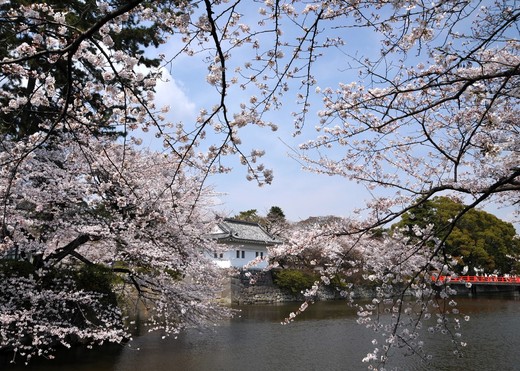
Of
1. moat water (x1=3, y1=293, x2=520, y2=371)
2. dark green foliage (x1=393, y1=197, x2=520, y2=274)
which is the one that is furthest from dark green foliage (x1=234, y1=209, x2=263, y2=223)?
moat water (x1=3, y1=293, x2=520, y2=371)

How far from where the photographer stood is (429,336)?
35.6 ft

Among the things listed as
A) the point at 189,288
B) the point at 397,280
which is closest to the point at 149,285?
the point at 189,288

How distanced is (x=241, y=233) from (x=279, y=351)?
14.7 metres

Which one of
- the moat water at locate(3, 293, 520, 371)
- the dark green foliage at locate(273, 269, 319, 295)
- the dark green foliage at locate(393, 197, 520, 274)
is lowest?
the moat water at locate(3, 293, 520, 371)

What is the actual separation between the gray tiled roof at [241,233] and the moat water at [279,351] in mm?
9606

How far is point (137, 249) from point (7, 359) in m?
2.93

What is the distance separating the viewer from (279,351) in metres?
9.13

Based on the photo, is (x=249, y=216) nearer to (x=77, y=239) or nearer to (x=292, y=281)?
(x=292, y=281)

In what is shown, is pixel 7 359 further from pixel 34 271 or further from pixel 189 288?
pixel 189 288

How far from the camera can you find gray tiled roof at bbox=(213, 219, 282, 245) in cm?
2253

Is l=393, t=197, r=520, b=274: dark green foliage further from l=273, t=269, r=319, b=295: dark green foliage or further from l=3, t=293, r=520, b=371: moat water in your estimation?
l=3, t=293, r=520, b=371: moat water

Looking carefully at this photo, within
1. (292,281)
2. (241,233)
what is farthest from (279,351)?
(241,233)

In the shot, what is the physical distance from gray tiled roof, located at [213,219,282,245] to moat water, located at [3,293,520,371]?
9606 millimetres

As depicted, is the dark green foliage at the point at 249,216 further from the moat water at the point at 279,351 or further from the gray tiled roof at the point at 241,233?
the moat water at the point at 279,351
